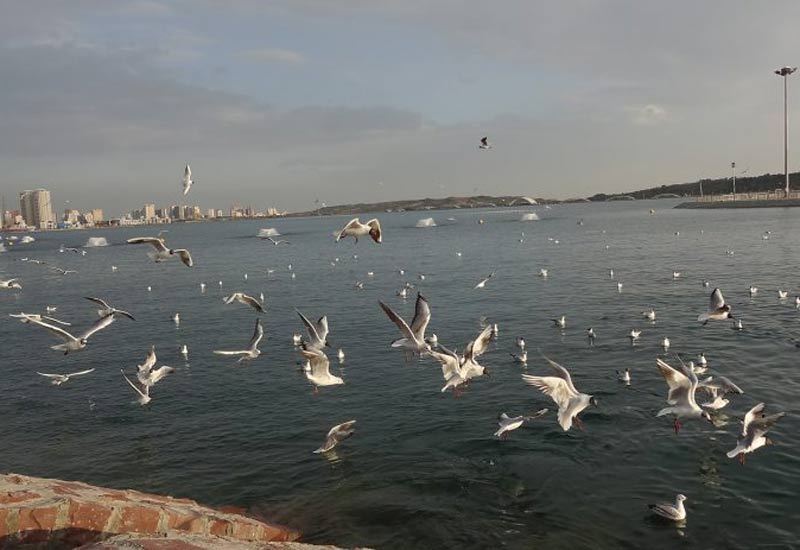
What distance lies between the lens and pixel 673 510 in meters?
11.4

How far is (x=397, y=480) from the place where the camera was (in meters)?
13.8

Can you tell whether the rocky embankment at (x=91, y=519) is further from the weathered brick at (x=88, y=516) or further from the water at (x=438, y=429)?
the water at (x=438, y=429)

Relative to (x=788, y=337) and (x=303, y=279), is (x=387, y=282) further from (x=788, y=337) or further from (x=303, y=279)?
(x=788, y=337)

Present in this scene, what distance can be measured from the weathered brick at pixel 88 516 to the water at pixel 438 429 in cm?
390

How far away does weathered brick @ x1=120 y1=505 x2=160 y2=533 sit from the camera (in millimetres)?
9500

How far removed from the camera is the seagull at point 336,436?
50.2 ft

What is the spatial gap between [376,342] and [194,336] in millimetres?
9580

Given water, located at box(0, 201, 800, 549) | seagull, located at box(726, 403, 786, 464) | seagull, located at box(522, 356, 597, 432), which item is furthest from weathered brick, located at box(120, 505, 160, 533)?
seagull, located at box(726, 403, 786, 464)

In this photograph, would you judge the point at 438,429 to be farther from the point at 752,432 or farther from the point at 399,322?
the point at 752,432

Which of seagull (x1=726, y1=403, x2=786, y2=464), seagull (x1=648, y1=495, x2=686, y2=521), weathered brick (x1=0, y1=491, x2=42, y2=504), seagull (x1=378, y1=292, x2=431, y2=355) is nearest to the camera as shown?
weathered brick (x1=0, y1=491, x2=42, y2=504)

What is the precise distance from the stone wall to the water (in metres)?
2.44

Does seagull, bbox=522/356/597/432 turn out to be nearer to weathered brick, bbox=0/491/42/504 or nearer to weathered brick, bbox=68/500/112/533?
weathered brick, bbox=68/500/112/533

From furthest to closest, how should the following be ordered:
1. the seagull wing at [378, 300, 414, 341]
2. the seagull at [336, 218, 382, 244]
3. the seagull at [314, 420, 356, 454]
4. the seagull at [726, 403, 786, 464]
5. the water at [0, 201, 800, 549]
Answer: the seagull at [336, 218, 382, 244], the seagull at [314, 420, 356, 454], the seagull wing at [378, 300, 414, 341], the seagull at [726, 403, 786, 464], the water at [0, 201, 800, 549]

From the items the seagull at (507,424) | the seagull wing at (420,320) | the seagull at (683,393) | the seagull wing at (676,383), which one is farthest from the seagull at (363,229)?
the seagull at (683,393)
